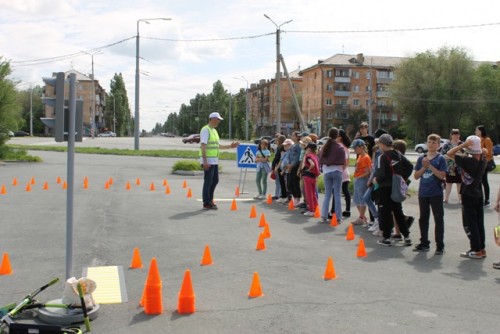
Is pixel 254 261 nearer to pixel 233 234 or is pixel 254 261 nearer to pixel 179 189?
pixel 233 234

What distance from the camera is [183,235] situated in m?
9.68

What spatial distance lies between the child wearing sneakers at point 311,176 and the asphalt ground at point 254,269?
1.89ft

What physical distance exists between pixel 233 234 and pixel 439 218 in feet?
11.3

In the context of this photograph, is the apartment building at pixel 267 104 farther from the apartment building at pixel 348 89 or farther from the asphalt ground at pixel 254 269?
the asphalt ground at pixel 254 269

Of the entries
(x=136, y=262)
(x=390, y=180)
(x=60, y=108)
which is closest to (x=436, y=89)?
(x=390, y=180)

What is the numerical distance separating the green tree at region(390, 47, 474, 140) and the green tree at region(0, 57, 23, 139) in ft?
186

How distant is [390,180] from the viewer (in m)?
9.35

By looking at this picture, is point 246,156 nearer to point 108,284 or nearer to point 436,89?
point 108,284

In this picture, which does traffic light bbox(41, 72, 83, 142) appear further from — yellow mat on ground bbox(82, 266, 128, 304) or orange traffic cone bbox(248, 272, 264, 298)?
orange traffic cone bbox(248, 272, 264, 298)

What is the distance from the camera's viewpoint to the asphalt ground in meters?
5.39

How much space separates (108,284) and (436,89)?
7206cm

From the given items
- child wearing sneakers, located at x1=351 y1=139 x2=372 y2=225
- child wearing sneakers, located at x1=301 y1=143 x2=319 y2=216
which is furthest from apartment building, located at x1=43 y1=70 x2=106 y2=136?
child wearing sneakers, located at x1=351 y1=139 x2=372 y2=225

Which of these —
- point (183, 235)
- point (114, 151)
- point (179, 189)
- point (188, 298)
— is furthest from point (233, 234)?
point (114, 151)

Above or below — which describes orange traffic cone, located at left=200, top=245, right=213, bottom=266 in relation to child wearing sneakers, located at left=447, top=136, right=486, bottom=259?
below
